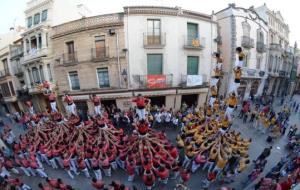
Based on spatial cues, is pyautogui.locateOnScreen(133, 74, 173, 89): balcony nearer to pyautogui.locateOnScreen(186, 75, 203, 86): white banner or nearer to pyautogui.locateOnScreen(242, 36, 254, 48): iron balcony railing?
pyautogui.locateOnScreen(186, 75, 203, 86): white banner

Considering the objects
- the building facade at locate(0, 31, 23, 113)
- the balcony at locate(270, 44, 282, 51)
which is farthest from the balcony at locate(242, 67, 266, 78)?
the building facade at locate(0, 31, 23, 113)

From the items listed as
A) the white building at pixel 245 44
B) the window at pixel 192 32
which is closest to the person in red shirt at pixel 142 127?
the window at pixel 192 32

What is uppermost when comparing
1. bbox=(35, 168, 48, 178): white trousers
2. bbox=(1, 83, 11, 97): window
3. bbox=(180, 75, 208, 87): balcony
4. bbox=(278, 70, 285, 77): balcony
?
bbox=(278, 70, 285, 77): balcony

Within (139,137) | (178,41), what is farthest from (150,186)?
(178,41)

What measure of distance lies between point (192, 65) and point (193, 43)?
1.91 m

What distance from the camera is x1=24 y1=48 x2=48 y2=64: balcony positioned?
62.3 ft

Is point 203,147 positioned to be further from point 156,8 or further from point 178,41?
point 156,8

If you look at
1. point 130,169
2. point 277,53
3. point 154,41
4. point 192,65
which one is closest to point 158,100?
point 192,65

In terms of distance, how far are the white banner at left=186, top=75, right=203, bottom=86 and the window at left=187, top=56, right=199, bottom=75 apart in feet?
2.02

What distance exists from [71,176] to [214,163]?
682 centimetres

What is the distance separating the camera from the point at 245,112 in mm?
15617

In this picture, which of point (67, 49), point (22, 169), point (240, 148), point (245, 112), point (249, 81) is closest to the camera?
point (240, 148)

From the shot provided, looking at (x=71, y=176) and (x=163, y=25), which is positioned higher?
(x=163, y=25)

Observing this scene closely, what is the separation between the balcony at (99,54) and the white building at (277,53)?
18.9m
